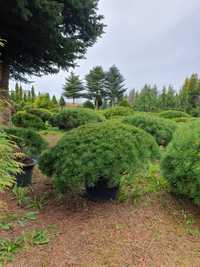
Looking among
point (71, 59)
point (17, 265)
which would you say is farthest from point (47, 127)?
point (17, 265)

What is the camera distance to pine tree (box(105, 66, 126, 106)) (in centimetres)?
3212

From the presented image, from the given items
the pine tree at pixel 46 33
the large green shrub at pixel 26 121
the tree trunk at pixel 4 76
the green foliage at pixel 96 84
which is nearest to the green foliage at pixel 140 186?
the pine tree at pixel 46 33

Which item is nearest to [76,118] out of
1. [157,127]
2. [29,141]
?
[157,127]

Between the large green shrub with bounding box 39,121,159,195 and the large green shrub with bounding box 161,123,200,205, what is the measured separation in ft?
0.88

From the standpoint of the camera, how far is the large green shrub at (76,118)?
29.7ft

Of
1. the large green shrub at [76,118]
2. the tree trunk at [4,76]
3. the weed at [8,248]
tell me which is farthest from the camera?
the large green shrub at [76,118]

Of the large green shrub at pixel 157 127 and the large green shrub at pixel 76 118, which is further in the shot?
the large green shrub at pixel 76 118

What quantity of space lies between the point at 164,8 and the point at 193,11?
76 cm

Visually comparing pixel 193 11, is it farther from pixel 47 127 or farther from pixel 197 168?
pixel 47 127

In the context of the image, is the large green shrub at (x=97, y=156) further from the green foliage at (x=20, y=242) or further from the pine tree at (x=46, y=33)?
the pine tree at (x=46, y=33)

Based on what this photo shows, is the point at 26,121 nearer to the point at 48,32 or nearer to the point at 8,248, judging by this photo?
the point at 48,32

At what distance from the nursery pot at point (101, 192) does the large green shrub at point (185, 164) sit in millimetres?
752

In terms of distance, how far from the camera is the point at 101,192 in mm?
3102

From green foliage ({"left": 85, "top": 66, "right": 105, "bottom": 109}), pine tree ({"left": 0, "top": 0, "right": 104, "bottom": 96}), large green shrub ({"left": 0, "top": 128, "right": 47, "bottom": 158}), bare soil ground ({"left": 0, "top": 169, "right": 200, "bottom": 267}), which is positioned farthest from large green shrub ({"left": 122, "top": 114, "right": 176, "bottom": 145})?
green foliage ({"left": 85, "top": 66, "right": 105, "bottom": 109})
